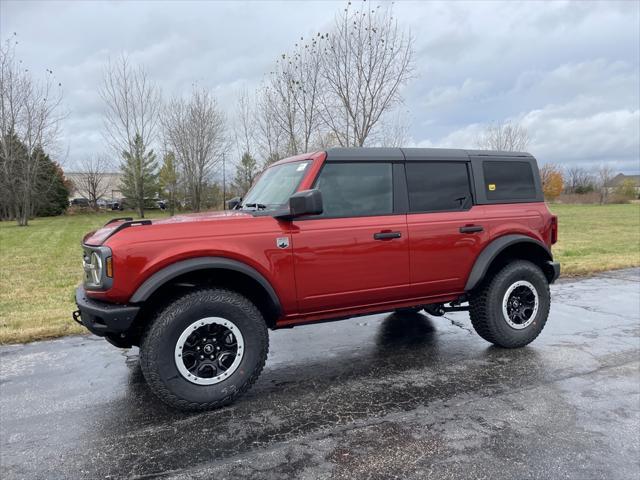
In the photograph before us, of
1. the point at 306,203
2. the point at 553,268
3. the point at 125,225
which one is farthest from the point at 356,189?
the point at 553,268

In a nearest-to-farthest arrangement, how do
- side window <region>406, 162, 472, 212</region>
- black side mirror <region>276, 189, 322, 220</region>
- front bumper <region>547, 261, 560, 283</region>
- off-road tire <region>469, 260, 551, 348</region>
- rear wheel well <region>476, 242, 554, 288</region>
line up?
black side mirror <region>276, 189, 322, 220</region>
side window <region>406, 162, 472, 212</region>
off-road tire <region>469, 260, 551, 348</region>
rear wheel well <region>476, 242, 554, 288</region>
front bumper <region>547, 261, 560, 283</region>

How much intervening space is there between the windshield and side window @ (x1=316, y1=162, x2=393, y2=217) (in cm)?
25

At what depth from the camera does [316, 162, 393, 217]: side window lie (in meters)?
3.90

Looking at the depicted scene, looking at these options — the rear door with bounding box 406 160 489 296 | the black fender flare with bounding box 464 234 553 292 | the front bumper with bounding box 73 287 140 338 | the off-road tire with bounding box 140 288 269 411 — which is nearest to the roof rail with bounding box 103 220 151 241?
the front bumper with bounding box 73 287 140 338

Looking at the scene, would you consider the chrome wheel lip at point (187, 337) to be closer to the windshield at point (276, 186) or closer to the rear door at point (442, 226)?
the windshield at point (276, 186)

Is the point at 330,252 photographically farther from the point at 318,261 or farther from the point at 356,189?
the point at 356,189

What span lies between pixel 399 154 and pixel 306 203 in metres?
1.28

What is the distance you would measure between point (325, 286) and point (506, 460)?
1.77m

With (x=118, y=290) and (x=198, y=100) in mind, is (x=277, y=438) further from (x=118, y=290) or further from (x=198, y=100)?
(x=198, y=100)

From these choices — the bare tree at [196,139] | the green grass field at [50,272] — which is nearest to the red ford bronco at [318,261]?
the green grass field at [50,272]

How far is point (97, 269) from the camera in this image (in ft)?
10.7

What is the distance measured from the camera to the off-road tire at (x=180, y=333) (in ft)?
10.6

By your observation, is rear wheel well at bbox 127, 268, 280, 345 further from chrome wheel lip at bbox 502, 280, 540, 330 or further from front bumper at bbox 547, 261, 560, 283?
front bumper at bbox 547, 261, 560, 283

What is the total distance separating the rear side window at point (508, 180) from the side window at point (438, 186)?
0.90 ft
